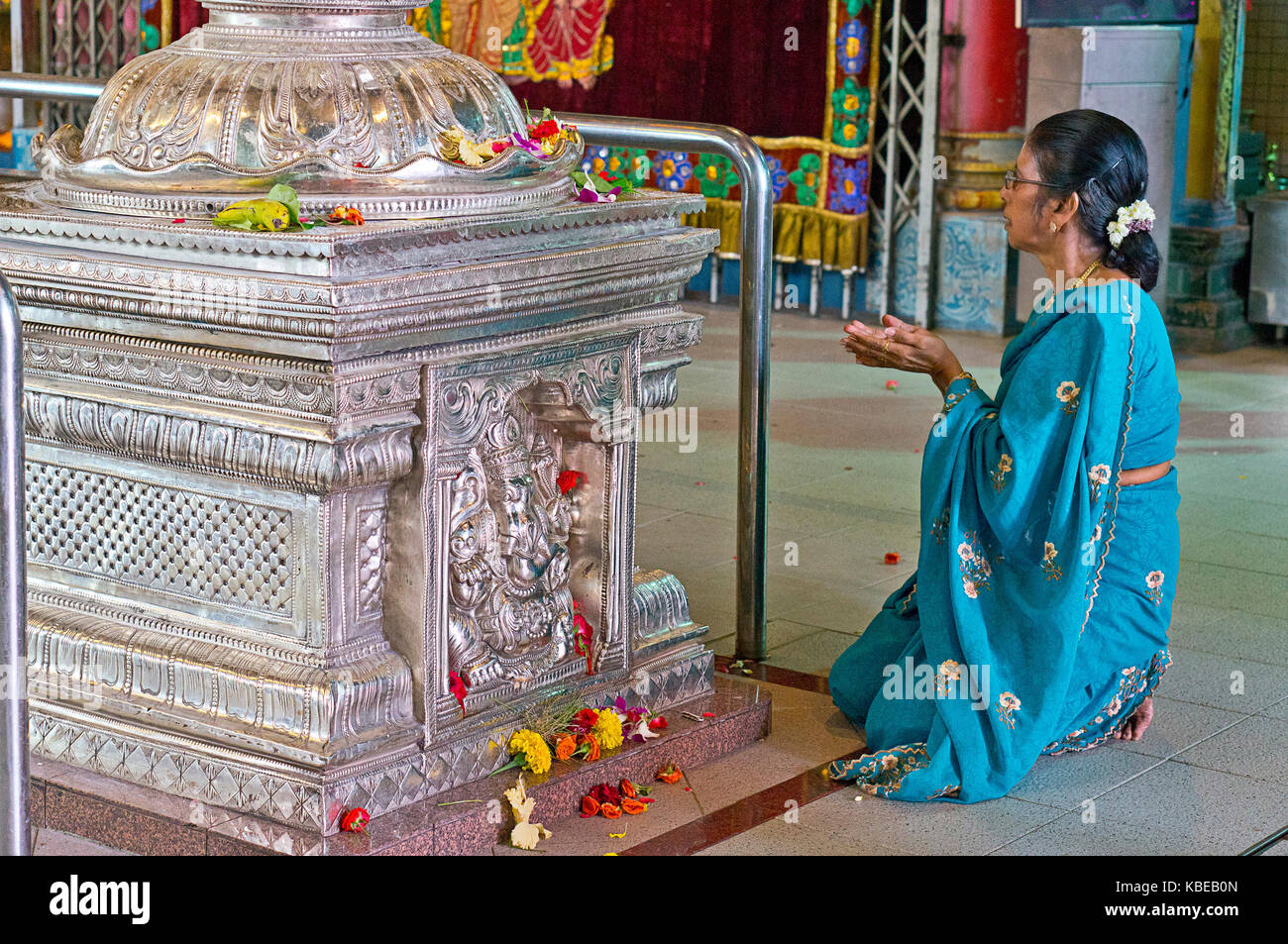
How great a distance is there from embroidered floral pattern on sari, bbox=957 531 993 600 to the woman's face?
56cm

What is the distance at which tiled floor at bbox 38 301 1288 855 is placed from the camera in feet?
10.1

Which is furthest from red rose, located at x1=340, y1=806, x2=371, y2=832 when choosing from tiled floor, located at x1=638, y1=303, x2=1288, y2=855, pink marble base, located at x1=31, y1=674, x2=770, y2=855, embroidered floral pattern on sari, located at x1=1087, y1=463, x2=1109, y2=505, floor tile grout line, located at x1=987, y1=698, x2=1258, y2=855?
embroidered floral pattern on sari, located at x1=1087, y1=463, x2=1109, y2=505

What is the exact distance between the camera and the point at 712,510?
206 inches

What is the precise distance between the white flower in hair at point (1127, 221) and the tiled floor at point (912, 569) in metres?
1.00

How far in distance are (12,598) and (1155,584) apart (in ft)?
7.16

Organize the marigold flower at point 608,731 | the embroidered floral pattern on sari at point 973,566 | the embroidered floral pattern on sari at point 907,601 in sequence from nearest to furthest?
the marigold flower at point 608,731
the embroidered floral pattern on sari at point 973,566
the embroidered floral pattern on sari at point 907,601

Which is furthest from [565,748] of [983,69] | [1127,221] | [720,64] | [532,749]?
[720,64]

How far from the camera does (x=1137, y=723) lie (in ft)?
11.4

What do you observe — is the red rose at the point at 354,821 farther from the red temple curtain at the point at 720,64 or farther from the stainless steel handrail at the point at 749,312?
the red temple curtain at the point at 720,64

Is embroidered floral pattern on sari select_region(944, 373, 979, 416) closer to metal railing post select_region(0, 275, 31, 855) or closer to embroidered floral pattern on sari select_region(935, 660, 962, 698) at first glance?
embroidered floral pattern on sari select_region(935, 660, 962, 698)

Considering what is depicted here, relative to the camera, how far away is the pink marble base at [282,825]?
278 cm

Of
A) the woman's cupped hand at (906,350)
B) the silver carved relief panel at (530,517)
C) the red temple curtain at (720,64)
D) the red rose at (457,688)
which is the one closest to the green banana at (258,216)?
the silver carved relief panel at (530,517)

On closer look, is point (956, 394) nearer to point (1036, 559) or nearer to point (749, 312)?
point (1036, 559)

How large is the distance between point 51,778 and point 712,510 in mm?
2589
